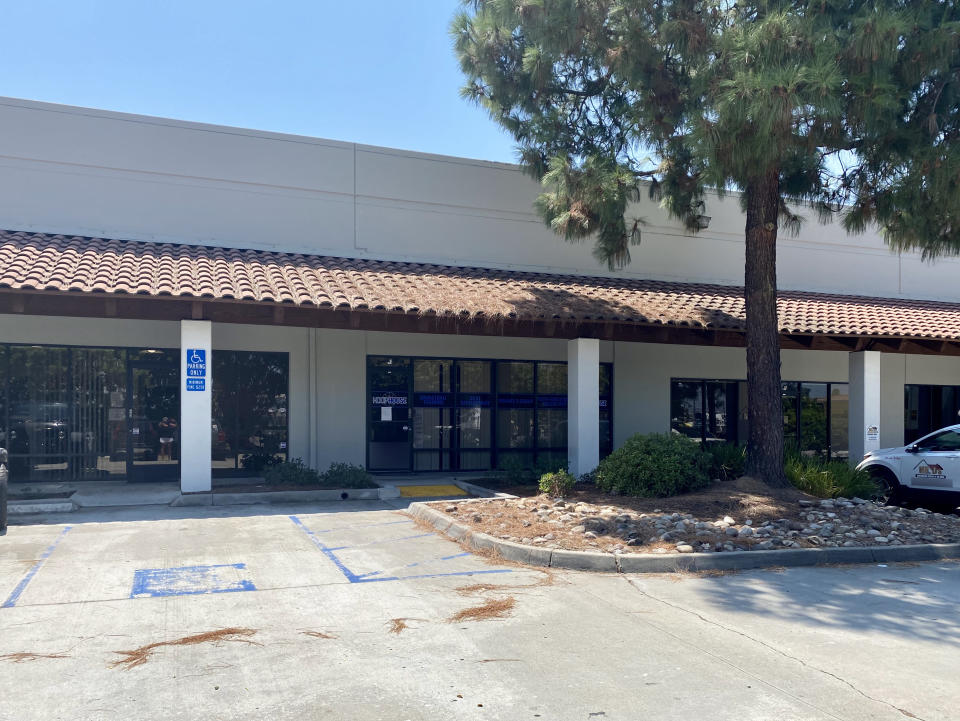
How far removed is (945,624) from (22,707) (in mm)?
6937

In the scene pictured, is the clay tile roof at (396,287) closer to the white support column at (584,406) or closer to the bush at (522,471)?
the white support column at (584,406)

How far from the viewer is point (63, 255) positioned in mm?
13125

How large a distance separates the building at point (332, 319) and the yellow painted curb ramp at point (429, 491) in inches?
43.9

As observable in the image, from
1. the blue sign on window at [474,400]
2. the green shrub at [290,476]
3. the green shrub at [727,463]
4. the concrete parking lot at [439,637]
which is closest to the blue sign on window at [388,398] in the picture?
the blue sign on window at [474,400]

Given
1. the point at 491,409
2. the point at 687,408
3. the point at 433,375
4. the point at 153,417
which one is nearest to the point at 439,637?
the point at 153,417

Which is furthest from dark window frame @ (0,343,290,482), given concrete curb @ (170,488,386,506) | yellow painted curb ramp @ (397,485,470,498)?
yellow painted curb ramp @ (397,485,470,498)

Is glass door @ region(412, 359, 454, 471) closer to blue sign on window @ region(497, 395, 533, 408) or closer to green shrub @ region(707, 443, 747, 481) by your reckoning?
blue sign on window @ region(497, 395, 533, 408)

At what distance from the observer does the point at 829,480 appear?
39.8 feet

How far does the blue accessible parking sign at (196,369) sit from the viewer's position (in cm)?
1263

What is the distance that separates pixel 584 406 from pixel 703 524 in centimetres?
503

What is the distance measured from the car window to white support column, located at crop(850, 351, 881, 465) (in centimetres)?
320

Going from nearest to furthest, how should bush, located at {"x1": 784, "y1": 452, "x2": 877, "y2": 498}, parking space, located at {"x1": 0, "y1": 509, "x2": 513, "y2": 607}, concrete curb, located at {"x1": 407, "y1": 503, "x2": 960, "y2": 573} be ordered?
parking space, located at {"x1": 0, "y1": 509, "x2": 513, "y2": 607}
concrete curb, located at {"x1": 407, "y1": 503, "x2": 960, "y2": 573}
bush, located at {"x1": 784, "y1": 452, "x2": 877, "y2": 498}

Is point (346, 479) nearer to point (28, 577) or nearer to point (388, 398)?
point (388, 398)

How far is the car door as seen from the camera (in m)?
12.5
